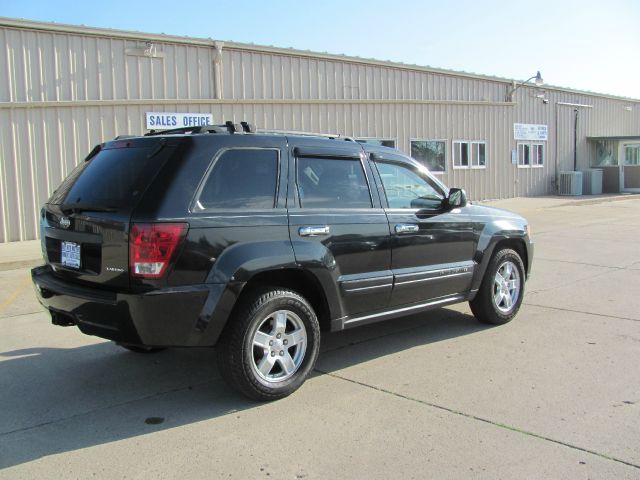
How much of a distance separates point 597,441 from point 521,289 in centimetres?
291

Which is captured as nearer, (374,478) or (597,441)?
(374,478)

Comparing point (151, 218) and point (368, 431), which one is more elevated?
point (151, 218)

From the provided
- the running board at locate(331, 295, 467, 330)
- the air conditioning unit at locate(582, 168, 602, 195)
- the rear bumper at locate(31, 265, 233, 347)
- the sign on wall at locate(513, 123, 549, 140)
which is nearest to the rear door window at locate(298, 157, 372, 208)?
the running board at locate(331, 295, 467, 330)

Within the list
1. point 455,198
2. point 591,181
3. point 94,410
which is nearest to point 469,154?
point 591,181

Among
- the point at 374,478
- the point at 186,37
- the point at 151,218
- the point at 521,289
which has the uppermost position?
the point at 186,37

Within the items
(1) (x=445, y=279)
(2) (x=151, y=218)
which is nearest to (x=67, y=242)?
(2) (x=151, y=218)

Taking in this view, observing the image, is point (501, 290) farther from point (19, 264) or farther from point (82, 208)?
point (19, 264)

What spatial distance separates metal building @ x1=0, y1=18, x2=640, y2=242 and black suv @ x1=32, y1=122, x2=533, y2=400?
10.0 metres

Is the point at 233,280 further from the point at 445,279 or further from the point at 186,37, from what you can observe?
the point at 186,37

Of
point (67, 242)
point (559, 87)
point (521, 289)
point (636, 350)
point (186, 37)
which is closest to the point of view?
point (67, 242)

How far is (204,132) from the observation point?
424cm

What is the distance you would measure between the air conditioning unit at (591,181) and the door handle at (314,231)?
2677cm

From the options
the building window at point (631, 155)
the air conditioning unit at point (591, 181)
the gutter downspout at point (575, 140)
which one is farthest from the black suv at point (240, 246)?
the building window at point (631, 155)

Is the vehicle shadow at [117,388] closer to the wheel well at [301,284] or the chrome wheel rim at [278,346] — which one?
the chrome wheel rim at [278,346]
